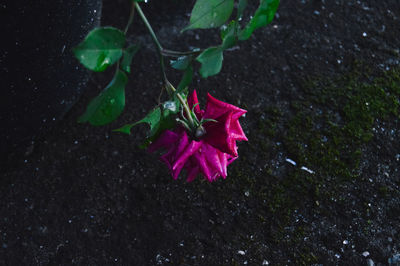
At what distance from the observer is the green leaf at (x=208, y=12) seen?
61 cm

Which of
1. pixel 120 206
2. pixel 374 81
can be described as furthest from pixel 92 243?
pixel 374 81

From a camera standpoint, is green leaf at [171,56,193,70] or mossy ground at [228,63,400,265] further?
mossy ground at [228,63,400,265]

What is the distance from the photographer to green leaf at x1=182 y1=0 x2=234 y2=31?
608mm

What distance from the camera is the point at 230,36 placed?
55cm

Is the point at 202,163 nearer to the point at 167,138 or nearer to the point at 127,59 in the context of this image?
the point at 167,138

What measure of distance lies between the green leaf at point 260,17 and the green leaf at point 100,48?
0.14 meters

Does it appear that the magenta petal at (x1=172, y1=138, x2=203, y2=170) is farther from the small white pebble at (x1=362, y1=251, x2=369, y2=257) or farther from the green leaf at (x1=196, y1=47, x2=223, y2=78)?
the small white pebble at (x1=362, y1=251, x2=369, y2=257)

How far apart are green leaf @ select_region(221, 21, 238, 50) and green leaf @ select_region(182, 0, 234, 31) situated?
4 cm

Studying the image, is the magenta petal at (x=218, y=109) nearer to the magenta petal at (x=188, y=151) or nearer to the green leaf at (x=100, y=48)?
the magenta petal at (x=188, y=151)

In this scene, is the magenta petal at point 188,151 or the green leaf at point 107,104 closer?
the green leaf at point 107,104

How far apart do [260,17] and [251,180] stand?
0.56m

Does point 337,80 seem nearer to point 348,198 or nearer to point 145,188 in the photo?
point 348,198

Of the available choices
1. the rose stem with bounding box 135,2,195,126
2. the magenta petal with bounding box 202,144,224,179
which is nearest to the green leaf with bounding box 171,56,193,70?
the rose stem with bounding box 135,2,195,126

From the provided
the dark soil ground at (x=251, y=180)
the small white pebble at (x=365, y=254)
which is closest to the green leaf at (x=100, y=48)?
the dark soil ground at (x=251, y=180)
